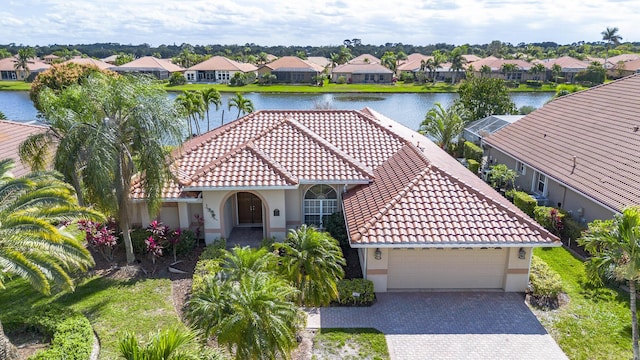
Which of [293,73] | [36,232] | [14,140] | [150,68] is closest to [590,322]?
[36,232]

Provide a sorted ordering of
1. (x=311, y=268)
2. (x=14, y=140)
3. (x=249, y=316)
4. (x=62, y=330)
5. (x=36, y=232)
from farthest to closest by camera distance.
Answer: (x=14, y=140)
(x=311, y=268)
(x=62, y=330)
(x=36, y=232)
(x=249, y=316)

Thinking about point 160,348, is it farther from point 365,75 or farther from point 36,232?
point 365,75

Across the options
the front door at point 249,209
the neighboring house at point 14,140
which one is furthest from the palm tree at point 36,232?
the neighboring house at point 14,140

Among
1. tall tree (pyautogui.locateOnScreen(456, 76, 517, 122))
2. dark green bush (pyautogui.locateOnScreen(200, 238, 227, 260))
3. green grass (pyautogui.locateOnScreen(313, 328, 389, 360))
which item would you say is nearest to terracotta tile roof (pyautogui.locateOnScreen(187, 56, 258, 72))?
tall tree (pyautogui.locateOnScreen(456, 76, 517, 122))

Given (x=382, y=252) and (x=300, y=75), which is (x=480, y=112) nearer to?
(x=382, y=252)

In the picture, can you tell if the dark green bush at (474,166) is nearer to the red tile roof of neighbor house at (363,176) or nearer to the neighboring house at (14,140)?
the red tile roof of neighbor house at (363,176)

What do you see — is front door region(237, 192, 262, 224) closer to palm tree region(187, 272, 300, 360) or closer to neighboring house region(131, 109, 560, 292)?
neighboring house region(131, 109, 560, 292)
